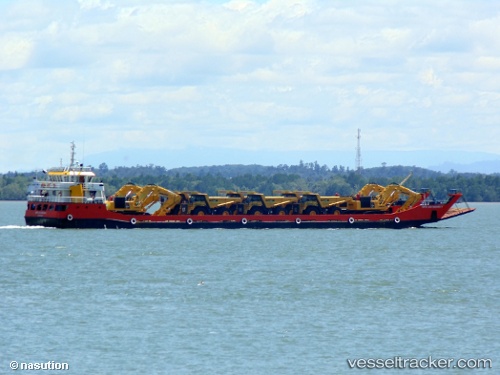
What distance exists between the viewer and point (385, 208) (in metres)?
108

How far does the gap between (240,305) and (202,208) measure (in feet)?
166

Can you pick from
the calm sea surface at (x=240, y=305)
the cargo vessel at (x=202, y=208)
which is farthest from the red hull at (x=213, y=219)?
the calm sea surface at (x=240, y=305)

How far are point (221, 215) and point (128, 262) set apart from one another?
2881 centimetres

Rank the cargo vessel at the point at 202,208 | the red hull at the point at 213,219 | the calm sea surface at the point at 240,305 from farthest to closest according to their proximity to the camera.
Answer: the cargo vessel at the point at 202,208
the red hull at the point at 213,219
the calm sea surface at the point at 240,305

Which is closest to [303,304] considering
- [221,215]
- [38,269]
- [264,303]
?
[264,303]

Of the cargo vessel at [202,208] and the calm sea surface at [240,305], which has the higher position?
the cargo vessel at [202,208]

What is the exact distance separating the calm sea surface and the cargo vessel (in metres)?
7.37

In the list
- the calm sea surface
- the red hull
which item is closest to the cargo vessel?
Answer: the red hull

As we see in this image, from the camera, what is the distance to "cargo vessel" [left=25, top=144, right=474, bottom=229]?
97.8m

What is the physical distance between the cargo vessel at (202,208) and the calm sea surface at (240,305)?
24.2 feet

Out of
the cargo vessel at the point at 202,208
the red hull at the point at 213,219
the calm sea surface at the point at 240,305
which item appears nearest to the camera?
the calm sea surface at the point at 240,305

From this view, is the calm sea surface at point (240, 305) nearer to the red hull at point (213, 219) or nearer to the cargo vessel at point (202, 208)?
the red hull at point (213, 219)

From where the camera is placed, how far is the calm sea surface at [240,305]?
135 ft

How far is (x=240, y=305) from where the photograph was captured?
5291 centimetres
